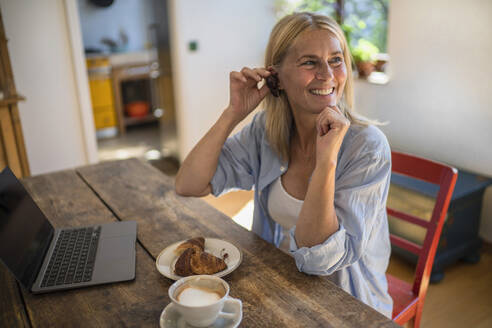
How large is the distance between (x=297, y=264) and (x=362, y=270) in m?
0.33

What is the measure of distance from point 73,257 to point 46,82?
8.25ft

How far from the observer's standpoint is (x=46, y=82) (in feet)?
10.9

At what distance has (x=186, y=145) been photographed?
13.1 feet

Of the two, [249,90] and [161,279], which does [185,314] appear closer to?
[161,279]

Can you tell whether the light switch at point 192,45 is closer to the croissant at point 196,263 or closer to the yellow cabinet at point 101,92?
the yellow cabinet at point 101,92

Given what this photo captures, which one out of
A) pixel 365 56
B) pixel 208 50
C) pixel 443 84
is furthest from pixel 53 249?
pixel 208 50

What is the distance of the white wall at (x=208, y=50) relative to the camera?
3.71m

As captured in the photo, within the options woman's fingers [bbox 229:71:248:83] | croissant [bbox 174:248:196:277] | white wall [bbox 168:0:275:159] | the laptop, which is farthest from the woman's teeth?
white wall [bbox 168:0:275:159]

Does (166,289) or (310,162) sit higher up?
(310,162)

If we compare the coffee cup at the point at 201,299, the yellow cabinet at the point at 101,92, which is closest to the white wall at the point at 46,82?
the yellow cabinet at the point at 101,92

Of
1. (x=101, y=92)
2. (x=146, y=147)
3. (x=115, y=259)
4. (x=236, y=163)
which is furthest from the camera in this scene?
(x=101, y=92)

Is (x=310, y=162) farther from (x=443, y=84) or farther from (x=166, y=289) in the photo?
(x=443, y=84)

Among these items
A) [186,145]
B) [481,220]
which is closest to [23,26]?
[186,145]

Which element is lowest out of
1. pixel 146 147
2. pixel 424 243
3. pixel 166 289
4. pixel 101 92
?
pixel 146 147
